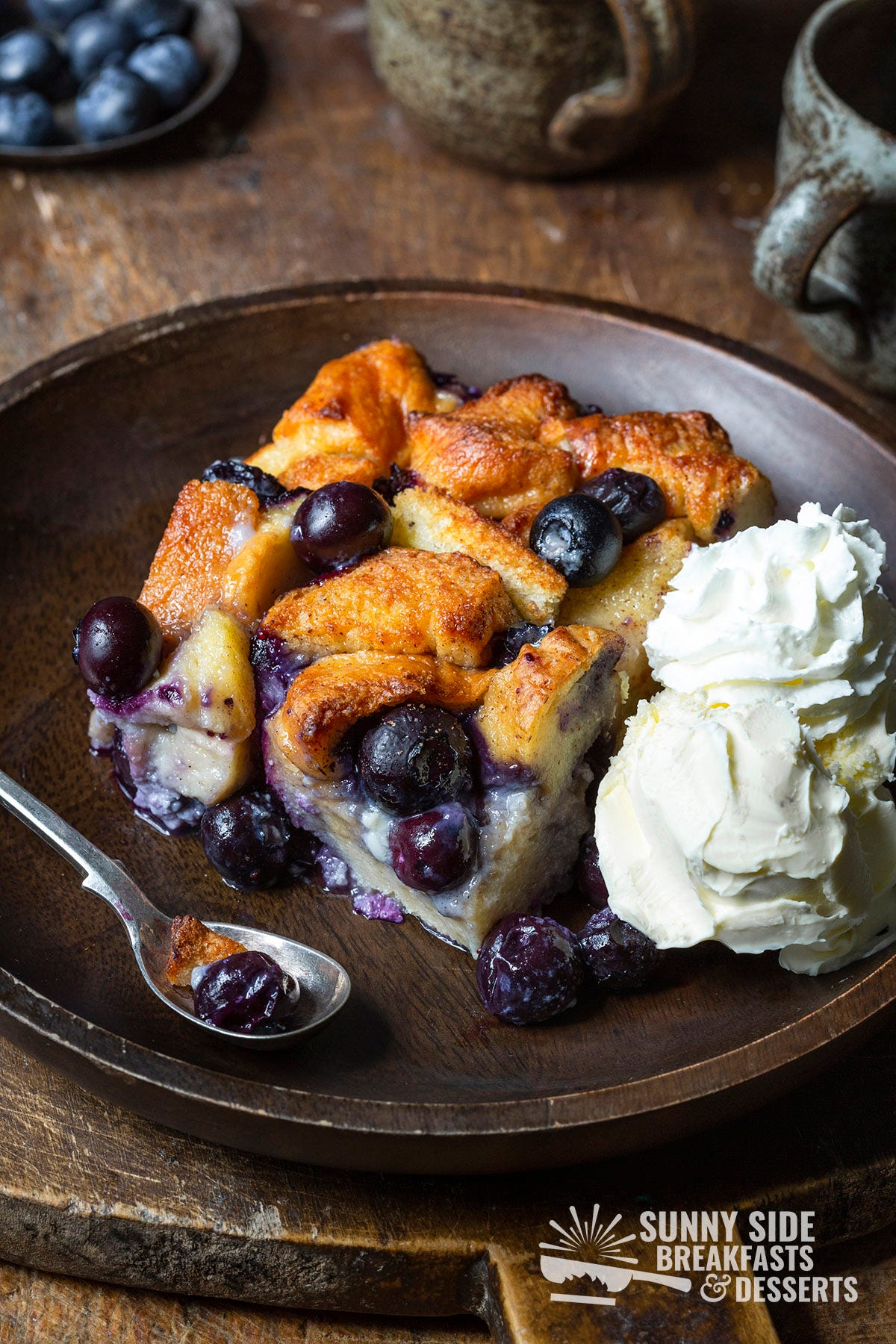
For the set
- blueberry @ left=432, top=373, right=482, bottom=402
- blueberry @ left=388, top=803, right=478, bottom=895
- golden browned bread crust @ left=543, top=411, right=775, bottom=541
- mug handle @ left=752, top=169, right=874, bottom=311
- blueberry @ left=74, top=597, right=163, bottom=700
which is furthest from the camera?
mug handle @ left=752, top=169, right=874, bottom=311

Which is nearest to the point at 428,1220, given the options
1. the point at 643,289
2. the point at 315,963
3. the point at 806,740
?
the point at 315,963

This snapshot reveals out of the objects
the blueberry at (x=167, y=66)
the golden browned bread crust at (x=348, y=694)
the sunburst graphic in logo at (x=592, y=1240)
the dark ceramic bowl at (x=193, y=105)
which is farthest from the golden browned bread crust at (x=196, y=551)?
the blueberry at (x=167, y=66)

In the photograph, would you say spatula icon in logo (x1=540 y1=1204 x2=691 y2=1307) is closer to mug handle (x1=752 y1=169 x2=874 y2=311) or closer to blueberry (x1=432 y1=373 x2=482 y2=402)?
blueberry (x1=432 y1=373 x2=482 y2=402)

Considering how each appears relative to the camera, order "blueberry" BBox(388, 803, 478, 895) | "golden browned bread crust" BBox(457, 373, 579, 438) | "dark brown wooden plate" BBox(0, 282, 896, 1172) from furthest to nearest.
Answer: "golden browned bread crust" BBox(457, 373, 579, 438), "blueberry" BBox(388, 803, 478, 895), "dark brown wooden plate" BBox(0, 282, 896, 1172)

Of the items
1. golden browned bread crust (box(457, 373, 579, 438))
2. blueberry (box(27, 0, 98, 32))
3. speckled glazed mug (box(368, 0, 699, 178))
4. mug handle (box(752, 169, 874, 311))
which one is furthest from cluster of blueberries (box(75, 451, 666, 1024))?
blueberry (box(27, 0, 98, 32))

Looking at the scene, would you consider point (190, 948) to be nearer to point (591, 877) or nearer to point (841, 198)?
point (591, 877)

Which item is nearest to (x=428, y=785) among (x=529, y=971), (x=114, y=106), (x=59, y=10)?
(x=529, y=971)
